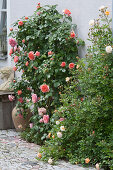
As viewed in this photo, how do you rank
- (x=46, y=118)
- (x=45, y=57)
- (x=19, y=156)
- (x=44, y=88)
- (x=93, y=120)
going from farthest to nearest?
(x=45, y=57)
(x=46, y=118)
(x=44, y=88)
(x=19, y=156)
(x=93, y=120)

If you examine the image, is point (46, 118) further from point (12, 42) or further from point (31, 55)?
point (12, 42)

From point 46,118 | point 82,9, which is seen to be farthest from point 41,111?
point 82,9

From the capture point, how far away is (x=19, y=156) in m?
4.85

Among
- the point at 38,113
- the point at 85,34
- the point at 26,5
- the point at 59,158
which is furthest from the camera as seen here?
the point at 26,5

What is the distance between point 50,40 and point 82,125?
1581mm

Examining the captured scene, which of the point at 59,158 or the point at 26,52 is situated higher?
the point at 26,52

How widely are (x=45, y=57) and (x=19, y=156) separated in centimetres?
158

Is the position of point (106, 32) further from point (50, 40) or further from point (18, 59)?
point (18, 59)

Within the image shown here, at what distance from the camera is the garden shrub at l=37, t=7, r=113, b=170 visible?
414 cm

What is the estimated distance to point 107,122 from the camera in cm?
426

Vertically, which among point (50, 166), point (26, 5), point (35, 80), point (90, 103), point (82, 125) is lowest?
point (50, 166)

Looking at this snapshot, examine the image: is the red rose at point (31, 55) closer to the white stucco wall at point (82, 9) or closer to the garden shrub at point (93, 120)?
the white stucco wall at point (82, 9)

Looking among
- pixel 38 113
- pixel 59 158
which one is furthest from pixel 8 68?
pixel 59 158

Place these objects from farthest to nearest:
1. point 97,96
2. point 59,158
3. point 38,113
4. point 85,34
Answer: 1. point 38,113
2. point 85,34
3. point 59,158
4. point 97,96
